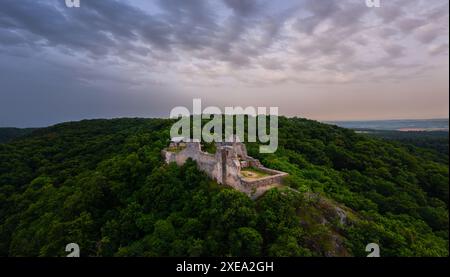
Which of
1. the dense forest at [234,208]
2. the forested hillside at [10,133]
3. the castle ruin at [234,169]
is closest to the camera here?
the dense forest at [234,208]

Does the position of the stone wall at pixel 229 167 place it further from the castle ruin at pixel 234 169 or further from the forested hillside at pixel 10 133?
the forested hillside at pixel 10 133

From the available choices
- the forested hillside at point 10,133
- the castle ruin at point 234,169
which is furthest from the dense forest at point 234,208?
the forested hillside at point 10,133

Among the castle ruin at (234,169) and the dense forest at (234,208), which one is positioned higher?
the castle ruin at (234,169)

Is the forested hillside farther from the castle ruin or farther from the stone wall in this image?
the stone wall

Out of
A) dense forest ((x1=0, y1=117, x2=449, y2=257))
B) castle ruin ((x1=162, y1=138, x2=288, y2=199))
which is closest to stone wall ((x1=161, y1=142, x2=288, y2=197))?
castle ruin ((x1=162, y1=138, x2=288, y2=199))

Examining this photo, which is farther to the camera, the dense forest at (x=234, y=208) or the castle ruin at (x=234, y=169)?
the castle ruin at (x=234, y=169)

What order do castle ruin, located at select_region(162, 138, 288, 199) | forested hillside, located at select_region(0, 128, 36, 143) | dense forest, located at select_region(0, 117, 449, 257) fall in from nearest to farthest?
dense forest, located at select_region(0, 117, 449, 257) < castle ruin, located at select_region(162, 138, 288, 199) < forested hillside, located at select_region(0, 128, 36, 143)
